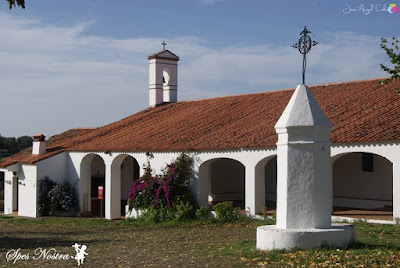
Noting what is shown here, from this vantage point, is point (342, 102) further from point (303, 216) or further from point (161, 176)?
point (303, 216)

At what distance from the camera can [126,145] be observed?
2297 cm

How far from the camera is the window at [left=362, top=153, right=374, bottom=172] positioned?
64.7 ft

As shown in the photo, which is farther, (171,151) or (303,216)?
(171,151)

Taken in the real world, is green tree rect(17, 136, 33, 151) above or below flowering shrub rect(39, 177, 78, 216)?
above

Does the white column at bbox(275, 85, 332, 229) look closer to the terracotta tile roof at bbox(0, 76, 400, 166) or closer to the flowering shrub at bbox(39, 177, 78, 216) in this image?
the terracotta tile roof at bbox(0, 76, 400, 166)

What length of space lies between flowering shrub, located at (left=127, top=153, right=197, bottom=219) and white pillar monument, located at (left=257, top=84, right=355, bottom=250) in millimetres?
8982

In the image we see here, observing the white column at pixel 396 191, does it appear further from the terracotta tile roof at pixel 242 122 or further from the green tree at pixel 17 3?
the green tree at pixel 17 3

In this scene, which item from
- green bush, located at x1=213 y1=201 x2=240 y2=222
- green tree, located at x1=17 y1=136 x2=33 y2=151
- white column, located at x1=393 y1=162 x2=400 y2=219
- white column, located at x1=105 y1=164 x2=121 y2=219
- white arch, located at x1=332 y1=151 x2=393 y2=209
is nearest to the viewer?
white column, located at x1=393 y1=162 x2=400 y2=219

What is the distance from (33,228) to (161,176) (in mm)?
4555

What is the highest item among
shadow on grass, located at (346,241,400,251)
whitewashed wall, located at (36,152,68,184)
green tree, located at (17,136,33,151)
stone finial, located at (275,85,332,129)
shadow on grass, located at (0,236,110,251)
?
green tree, located at (17,136,33,151)

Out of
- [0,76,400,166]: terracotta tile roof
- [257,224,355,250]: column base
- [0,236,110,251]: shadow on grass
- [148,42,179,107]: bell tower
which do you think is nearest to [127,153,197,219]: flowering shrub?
[0,76,400,166]: terracotta tile roof

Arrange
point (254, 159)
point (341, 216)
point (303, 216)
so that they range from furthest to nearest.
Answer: point (254, 159) → point (341, 216) → point (303, 216)

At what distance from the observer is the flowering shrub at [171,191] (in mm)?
19891

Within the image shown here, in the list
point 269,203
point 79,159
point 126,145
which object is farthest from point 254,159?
point 79,159
